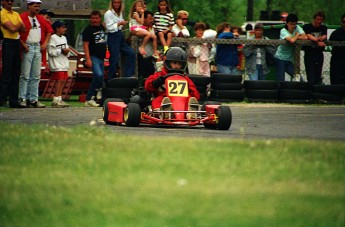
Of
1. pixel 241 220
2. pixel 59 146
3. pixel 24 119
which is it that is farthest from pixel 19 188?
pixel 24 119

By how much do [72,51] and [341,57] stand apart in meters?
7.52

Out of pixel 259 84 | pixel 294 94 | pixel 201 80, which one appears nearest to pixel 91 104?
pixel 201 80

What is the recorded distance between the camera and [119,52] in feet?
67.0

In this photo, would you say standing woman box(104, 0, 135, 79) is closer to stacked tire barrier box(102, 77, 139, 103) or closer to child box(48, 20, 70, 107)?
child box(48, 20, 70, 107)

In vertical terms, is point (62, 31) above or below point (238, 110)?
above

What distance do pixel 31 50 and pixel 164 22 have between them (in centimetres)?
311

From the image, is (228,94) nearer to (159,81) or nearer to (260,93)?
(260,93)

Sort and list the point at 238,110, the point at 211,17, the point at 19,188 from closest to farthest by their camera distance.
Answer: the point at 19,188 → the point at 238,110 → the point at 211,17

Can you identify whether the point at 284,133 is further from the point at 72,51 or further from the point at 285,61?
the point at 72,51

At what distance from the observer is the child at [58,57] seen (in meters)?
19.9

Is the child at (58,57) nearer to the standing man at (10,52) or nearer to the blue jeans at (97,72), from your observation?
the blue jeans at (97,72)

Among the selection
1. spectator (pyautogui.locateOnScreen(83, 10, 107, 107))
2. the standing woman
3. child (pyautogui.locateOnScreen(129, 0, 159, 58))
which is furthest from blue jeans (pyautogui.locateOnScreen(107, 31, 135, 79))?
child (pyautogui.locateOnScreen(129, 0, 159, 58))

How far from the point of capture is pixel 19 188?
8352 mm

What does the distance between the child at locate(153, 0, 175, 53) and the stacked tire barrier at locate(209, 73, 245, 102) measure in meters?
1.37
